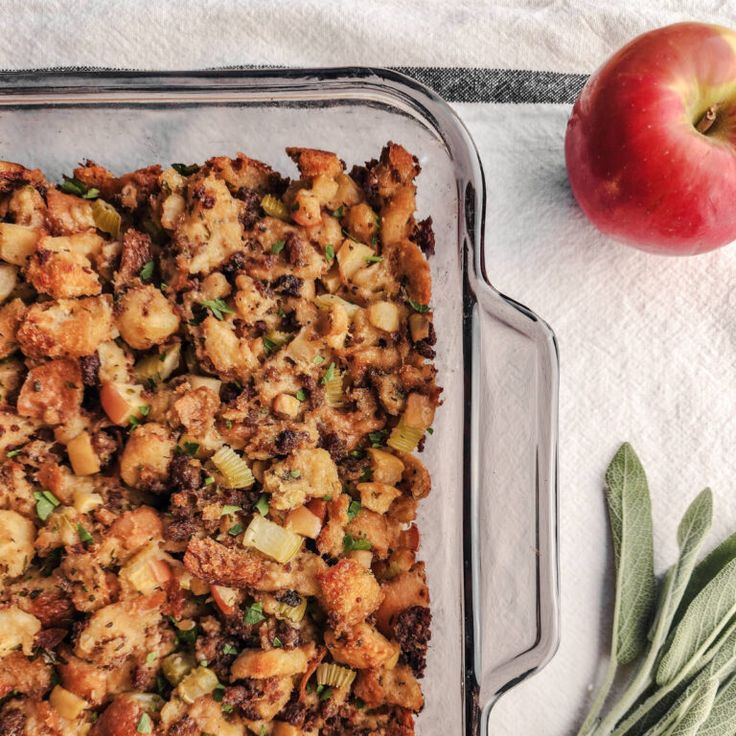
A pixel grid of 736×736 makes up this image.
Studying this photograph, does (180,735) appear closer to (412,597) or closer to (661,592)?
(412,597)

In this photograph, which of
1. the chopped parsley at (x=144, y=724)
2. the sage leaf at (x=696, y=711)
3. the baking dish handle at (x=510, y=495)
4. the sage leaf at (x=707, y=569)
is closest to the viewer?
the chopped parsley at (x=144, y=724)

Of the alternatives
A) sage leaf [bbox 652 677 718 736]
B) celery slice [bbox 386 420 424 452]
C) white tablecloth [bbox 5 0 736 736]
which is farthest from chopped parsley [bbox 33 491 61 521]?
sage leaf [bbox 652 677 718 736]

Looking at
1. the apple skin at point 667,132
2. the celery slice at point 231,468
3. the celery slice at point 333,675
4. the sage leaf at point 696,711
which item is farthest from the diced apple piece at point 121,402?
the sage leaf at point 696,711

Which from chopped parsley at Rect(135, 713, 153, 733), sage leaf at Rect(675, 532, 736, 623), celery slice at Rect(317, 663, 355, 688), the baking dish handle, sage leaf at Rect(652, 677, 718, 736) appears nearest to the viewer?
chopped parsley at Rect(135, 713, 153, 733)

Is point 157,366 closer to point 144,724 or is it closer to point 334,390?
point 334,390

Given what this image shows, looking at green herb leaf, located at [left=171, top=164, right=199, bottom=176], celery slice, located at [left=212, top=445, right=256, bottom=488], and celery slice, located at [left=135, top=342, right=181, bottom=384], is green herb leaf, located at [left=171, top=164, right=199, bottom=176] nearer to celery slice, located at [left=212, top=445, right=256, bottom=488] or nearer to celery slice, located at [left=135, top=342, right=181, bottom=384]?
celery slice, located at [left=135, top=342, right=181, bottom=384]

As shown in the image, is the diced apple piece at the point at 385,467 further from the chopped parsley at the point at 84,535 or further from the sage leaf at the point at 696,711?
the sage leaf at the point at 696,711

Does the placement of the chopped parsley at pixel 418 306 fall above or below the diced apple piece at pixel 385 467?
above
